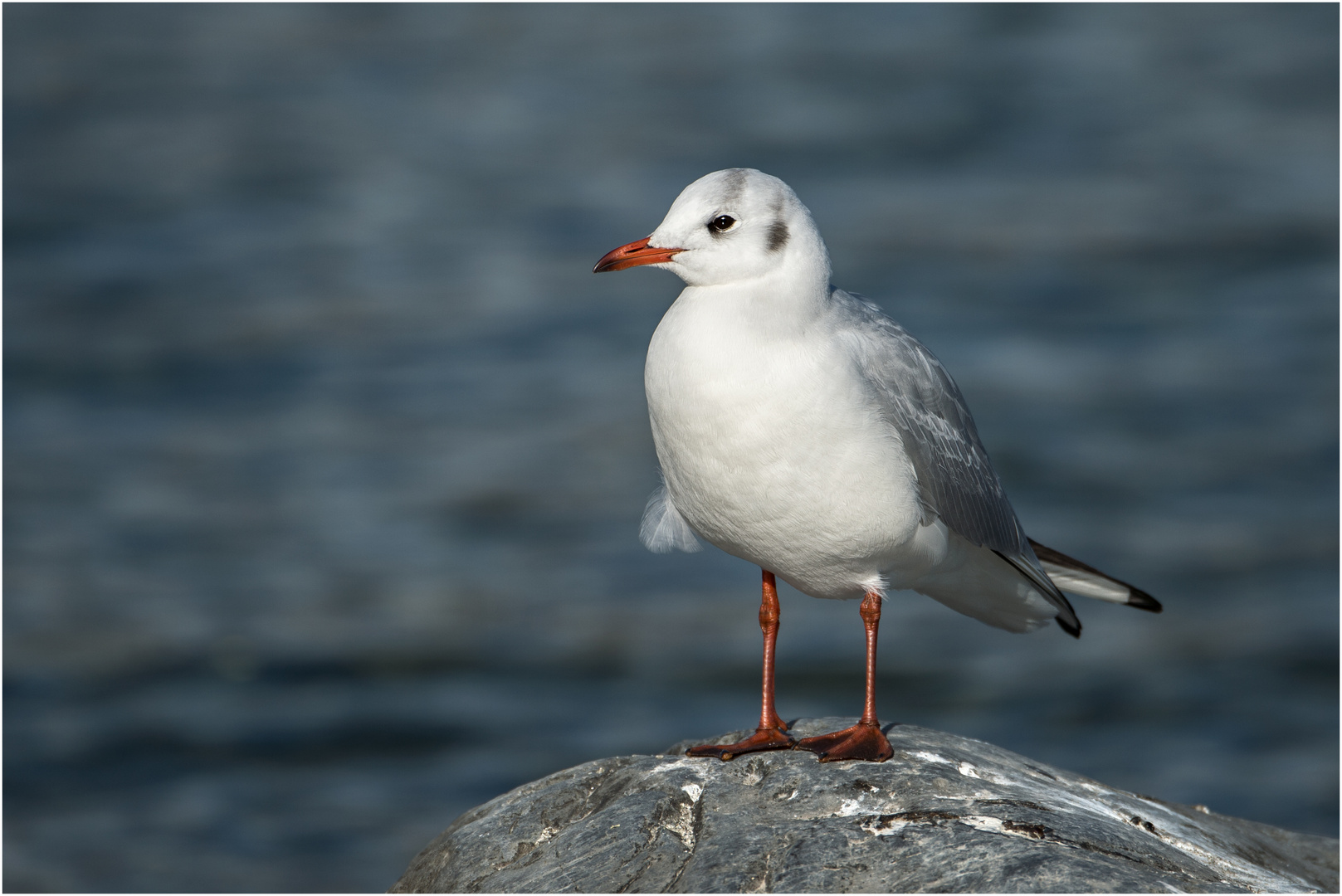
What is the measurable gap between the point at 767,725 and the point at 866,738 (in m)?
0.44

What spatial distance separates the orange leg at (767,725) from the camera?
5.54 meters

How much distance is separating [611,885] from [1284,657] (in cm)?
912

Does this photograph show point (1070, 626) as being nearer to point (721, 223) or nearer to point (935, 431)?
point (935, 431)

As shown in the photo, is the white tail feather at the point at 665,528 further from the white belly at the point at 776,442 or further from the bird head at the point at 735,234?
the bird head at the point at 735,234

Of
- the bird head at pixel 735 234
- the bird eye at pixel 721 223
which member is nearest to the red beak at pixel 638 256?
the bird head at pixel 735 234

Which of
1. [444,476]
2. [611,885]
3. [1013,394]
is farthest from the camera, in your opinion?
[1013,394]

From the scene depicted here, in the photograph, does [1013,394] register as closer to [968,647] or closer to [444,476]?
[968,647]

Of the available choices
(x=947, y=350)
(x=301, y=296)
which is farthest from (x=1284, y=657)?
(x=301, y=296)

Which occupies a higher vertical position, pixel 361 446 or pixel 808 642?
pixel 361 446

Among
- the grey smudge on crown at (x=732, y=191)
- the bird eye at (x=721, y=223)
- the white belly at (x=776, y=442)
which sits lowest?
the white belly at (x=776, y=442)

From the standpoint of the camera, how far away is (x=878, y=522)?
5.40m

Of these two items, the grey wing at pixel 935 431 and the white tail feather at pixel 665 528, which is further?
the white tail feather at pixel 665 528

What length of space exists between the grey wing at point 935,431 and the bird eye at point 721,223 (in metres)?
0.60

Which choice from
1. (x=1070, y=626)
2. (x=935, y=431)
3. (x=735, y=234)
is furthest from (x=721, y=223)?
(x=1070, y=626)
